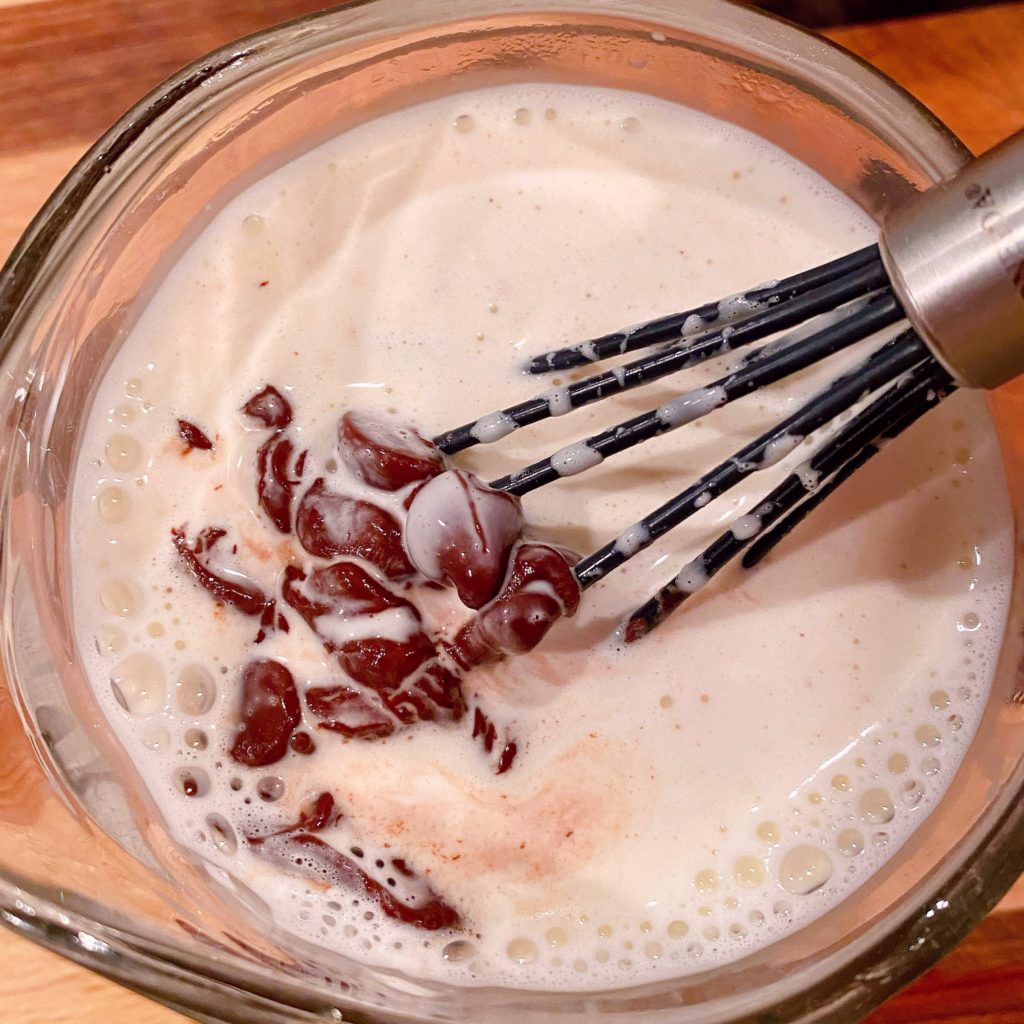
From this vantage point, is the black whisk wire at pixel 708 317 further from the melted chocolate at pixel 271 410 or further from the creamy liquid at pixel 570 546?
the melted chocolate at pixel 271 410

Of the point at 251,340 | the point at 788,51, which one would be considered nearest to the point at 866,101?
the point at 788,51


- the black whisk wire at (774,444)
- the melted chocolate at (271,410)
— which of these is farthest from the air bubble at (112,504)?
the black whisk wire at (774,444)

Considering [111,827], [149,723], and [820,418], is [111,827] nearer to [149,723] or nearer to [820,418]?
[149,723]

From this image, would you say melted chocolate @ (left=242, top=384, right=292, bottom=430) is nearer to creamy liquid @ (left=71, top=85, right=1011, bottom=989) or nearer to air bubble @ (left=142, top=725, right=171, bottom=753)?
creamy liquid @ (left=71, top=85, right=1011, bottom=989)

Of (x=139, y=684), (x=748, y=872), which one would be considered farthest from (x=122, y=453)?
(x=748, y=872)

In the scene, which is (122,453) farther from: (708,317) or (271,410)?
(708,317)
